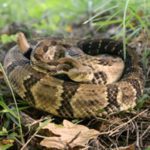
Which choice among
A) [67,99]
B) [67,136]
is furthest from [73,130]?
[67,99]

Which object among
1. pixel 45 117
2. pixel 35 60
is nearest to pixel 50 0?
pixel 35 60

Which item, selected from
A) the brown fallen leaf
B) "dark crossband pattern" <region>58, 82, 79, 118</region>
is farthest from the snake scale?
the brown fallen leaf

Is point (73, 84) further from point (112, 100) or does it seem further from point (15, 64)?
point (15, 64)

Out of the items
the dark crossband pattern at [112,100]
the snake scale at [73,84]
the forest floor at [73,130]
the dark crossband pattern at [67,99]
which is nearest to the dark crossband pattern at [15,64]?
the snake scale at [73,84]

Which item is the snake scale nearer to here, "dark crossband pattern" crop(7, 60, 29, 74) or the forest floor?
"dark crossband pattern" crop(7, 60, 29, 74)

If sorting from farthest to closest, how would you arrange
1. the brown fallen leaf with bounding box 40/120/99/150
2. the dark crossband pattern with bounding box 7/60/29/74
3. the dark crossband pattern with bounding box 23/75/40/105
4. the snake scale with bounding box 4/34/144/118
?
the dark crossband pattern with bounding box 7/60/29/74, the dark crossband pattern with bounding box 23/75/40/105, the snake scale with bounding box 4/34/144/118, the brown fallen leaf with bounding box 40/120/99/150
